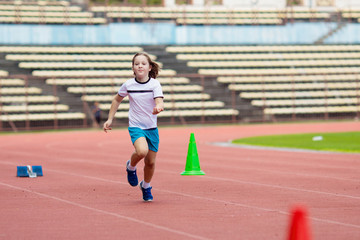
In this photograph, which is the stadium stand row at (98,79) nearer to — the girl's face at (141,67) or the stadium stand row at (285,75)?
the stadium stand row at (285,75)

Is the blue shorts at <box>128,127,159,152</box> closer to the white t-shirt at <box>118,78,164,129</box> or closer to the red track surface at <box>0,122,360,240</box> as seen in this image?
the white t-shirt at <box>118,78,164,129</box>

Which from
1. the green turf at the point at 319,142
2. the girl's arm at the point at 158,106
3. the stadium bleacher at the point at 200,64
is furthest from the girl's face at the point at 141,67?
the stadium bleacher at the point at 200,64

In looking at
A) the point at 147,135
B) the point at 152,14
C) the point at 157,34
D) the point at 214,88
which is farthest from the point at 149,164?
the point at 152,14

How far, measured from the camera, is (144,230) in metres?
8.02

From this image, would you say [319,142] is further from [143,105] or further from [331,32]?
[331,32]

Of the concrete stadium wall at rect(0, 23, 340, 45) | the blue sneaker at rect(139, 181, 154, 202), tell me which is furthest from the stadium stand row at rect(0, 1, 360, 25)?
the blue sneaker at rect(139, 181, 154, 202)

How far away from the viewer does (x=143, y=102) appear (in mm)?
10211

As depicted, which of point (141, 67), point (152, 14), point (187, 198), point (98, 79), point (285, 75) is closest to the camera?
point (141, 67)

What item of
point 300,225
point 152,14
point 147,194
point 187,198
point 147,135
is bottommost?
point 187,198

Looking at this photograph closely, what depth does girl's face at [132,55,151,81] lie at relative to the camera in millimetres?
10164

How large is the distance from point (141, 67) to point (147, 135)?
0.89 metres

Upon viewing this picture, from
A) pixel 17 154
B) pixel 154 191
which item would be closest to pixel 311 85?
pixel 17 154

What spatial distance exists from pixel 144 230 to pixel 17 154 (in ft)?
48.7

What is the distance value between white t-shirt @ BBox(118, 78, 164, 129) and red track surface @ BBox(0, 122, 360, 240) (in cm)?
109
